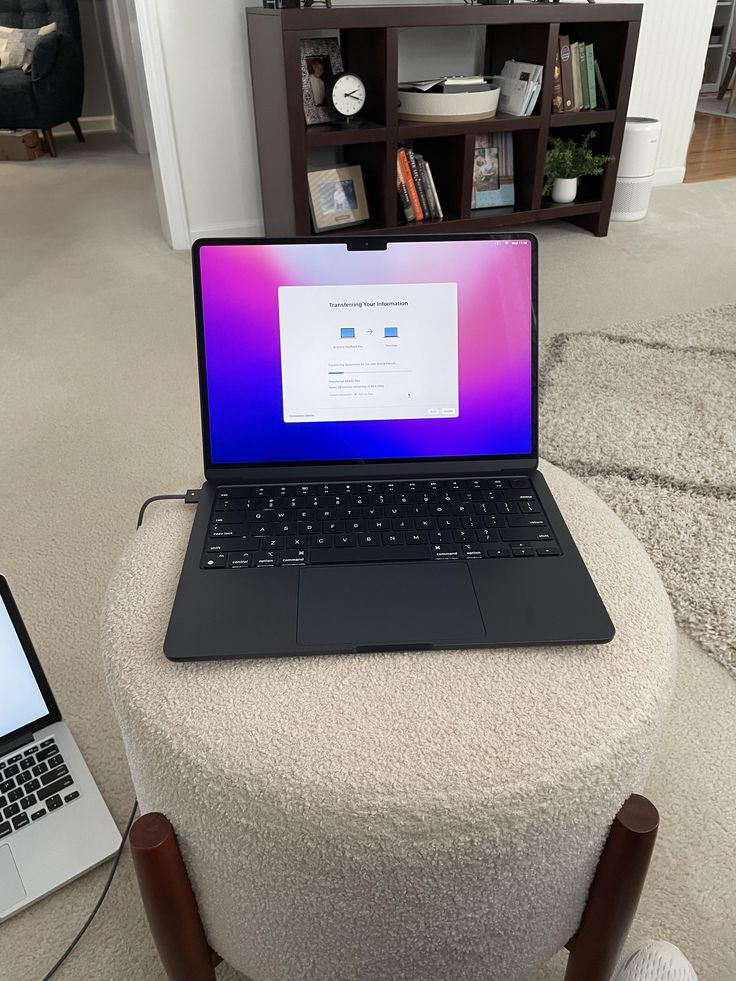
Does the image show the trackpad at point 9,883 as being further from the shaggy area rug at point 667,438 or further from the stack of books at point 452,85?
the stack of books at point 452,85

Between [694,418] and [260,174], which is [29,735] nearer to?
[694,418]

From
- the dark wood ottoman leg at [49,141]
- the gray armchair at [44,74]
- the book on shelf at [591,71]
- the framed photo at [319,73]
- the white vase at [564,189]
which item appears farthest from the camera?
the dark wood ottoman leg at [49,141]

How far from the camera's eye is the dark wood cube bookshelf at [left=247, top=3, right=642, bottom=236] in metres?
2.23

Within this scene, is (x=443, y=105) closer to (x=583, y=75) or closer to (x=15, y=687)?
(x=583, y=75)

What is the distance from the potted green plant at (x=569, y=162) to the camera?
2.73 m

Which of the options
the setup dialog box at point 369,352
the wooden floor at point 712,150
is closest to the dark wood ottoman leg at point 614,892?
the setup dialog box at point 369,352

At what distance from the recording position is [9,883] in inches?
34.7

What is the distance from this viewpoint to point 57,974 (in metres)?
0.83

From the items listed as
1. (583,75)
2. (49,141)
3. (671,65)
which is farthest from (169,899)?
(49,141)

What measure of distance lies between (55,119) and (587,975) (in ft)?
15.3

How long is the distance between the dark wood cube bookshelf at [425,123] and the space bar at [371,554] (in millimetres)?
1920

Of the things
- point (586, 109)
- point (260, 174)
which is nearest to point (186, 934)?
point (260, 174)

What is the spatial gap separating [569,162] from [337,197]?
86cm

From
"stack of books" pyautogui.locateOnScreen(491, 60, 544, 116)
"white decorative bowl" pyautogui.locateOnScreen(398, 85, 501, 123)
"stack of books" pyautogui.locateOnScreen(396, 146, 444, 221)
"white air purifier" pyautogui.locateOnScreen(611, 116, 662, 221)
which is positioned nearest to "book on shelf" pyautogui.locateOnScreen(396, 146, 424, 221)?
"stack of books" pyautogui.locateOnScreen(396, 146, 444, 221)
